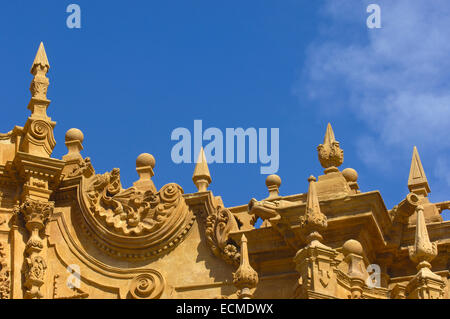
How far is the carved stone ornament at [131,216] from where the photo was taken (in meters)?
30.2

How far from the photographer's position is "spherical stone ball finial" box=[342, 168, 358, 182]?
3134cm

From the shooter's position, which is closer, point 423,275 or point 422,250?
point 423,275

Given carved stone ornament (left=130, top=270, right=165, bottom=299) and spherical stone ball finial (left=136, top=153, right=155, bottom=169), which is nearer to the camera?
carved stone ornament (left=130, top=270, right=165, bottom=299)

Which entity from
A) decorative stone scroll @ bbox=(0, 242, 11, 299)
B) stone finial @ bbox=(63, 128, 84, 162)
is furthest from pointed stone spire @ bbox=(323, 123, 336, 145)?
decorative stone scroll @ bbox=(0, 242, 11, 299)

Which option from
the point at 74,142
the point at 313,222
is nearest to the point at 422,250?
the point at 313,222

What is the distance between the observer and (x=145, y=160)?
31891 millimetres

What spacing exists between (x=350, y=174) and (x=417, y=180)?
152cm

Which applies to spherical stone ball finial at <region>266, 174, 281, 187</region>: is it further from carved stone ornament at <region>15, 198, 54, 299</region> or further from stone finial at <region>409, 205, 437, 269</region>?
stone finial at <region>409, 205, 437, 269</region>

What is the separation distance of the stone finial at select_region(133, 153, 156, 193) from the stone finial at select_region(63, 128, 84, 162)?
53.8 inches

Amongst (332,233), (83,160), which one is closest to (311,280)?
(332,233)

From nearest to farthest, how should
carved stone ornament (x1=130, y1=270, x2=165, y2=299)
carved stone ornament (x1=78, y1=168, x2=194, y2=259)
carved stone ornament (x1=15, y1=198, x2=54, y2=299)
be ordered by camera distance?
carved stone ornament (x1=15, y1=198, x2=54, y2=299) < carved stone ornament (x1=130, y1=270, x2=165, y2=299) < carved stone ornament (x1=78, y1=168, x2=194, y2=259)

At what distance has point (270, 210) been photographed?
96.9ft

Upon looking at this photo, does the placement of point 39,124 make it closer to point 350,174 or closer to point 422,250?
point 350,174

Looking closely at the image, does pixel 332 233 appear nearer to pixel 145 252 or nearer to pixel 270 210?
pixel 270 210
